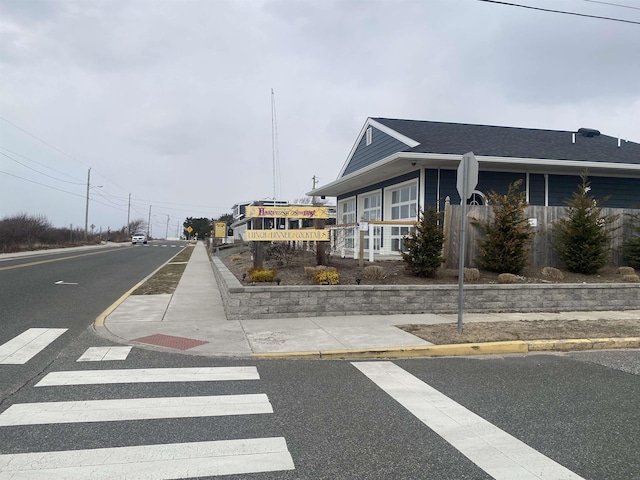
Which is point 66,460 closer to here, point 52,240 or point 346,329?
point 346,329

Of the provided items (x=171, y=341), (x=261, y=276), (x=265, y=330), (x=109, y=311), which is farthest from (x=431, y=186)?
(x=171, y=341)

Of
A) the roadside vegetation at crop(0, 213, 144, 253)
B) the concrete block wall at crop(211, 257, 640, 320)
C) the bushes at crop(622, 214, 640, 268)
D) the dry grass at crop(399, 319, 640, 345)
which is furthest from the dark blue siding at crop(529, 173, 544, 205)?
the roadside vegetation at crop(0, 213, 144, 253)

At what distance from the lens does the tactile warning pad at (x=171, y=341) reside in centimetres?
706

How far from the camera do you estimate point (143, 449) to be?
3629 millimetres

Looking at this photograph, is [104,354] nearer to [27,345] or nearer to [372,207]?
[27,345]

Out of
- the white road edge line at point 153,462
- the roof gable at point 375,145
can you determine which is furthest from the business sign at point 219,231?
the white road edge line at point 153,462

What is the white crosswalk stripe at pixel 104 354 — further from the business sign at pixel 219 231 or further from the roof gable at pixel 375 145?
the business sign at pixel 219 231

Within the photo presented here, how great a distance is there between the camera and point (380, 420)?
4.32 meters

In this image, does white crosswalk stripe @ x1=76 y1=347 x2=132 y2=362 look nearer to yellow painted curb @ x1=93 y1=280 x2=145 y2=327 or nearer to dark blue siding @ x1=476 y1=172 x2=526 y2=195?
yellow painted curb @ x1=93 y1=280 x2=145 y2=327

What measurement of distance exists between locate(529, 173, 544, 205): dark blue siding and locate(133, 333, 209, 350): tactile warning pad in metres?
13.0

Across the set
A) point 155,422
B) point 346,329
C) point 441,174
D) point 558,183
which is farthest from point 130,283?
point 558,183

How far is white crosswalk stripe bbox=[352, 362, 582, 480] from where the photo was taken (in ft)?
11.2

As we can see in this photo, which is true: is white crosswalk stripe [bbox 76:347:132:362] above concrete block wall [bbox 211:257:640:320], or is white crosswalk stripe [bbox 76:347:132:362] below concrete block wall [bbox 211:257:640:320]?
below

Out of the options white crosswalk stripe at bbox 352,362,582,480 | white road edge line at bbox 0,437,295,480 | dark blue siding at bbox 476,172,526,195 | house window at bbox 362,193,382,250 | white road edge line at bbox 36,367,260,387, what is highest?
dark blue siding at bbox 476,172,526,195
